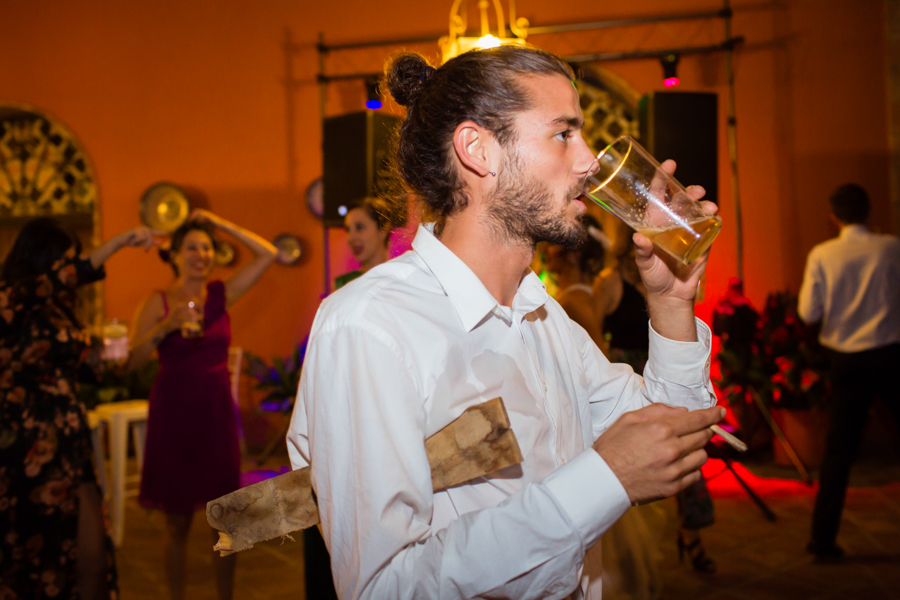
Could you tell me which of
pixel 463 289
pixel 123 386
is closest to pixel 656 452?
pixel 463 289

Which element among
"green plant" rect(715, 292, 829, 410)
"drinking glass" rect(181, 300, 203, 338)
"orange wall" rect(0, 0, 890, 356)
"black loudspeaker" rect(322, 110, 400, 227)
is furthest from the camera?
"orange wall" rect(0, 0, 890, 356)

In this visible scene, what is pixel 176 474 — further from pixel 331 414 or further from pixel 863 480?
pixel 863 480

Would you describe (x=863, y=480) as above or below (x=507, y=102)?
below

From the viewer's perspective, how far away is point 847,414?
315cm

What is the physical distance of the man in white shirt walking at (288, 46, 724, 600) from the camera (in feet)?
2.62

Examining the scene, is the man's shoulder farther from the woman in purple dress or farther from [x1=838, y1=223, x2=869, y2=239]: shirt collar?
[x1=838, y1=223, x2=869, y2=239]: shirt collar

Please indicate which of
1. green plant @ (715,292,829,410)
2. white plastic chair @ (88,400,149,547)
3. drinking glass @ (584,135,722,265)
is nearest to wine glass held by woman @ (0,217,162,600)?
white plastic chair @ (88,400,149,547)

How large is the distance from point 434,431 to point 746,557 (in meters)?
2.94

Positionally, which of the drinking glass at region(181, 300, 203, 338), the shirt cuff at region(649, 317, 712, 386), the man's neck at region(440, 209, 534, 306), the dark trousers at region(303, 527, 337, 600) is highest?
the man's neck at region(440, 209, 534, 306)

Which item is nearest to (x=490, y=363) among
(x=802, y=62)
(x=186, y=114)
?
(x=802, y=62)

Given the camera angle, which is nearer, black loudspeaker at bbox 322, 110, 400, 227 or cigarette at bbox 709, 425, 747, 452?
cigarette at bbox 709, 425, 747, 452

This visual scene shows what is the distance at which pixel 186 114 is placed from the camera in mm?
6273

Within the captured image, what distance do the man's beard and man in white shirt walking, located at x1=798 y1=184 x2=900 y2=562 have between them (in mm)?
2749

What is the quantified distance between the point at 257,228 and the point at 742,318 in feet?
13.5
